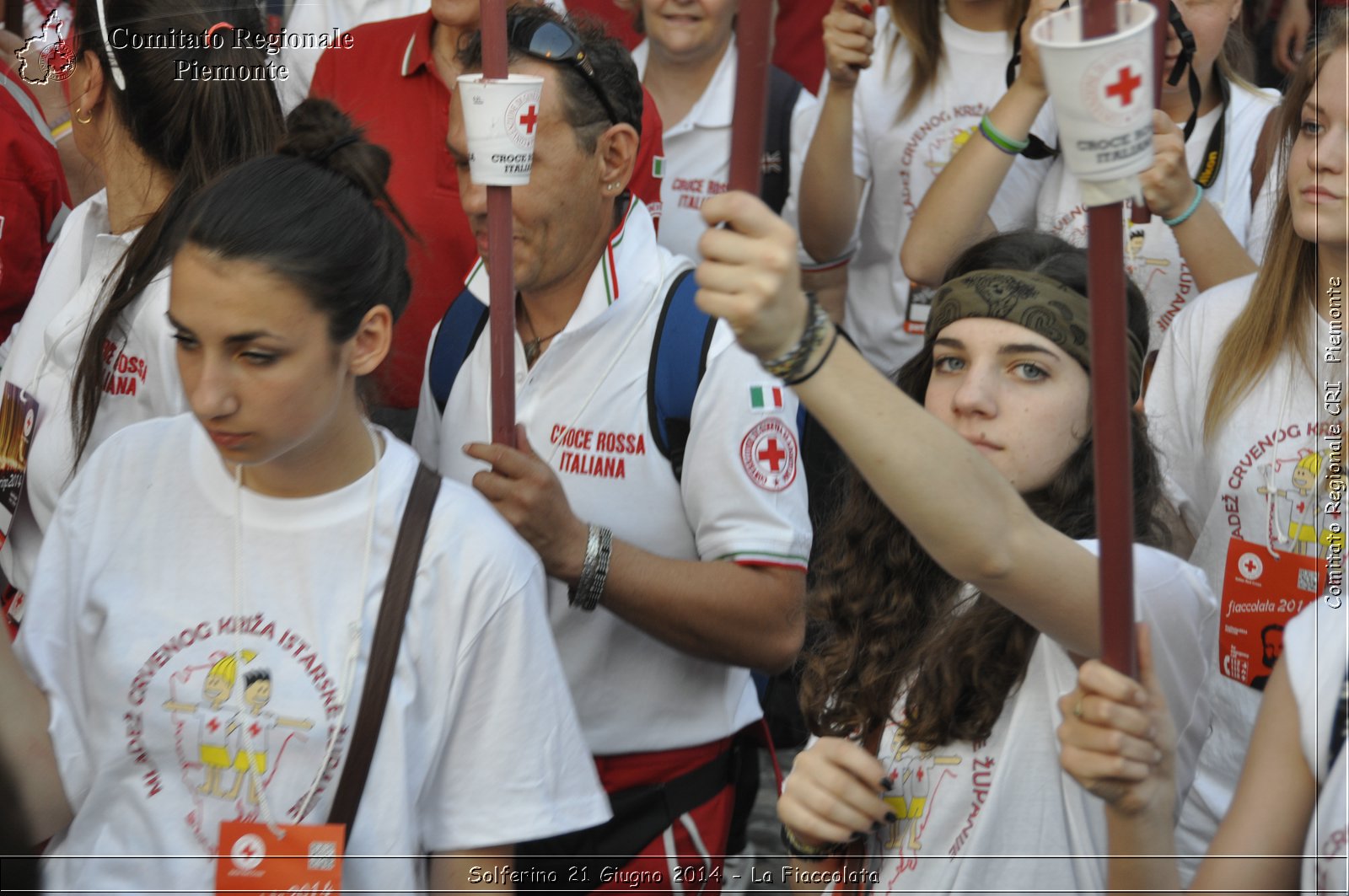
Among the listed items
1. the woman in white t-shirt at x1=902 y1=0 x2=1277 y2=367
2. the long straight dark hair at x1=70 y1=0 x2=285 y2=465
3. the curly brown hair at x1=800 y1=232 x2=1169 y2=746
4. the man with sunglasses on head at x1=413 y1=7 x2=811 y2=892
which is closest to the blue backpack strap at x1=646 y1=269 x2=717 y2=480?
the man with sunglasses on head at x1=413 y1=7 x2=811 y2=892

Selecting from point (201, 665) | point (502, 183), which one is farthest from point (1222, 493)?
point (201, 665)

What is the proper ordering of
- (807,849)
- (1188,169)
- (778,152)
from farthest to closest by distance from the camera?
1. (778,152)
2. (1188,169)
3. (807,849)

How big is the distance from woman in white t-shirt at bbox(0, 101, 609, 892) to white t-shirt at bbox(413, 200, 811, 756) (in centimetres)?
45

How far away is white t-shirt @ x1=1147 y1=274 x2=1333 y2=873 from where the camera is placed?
244 centimetres

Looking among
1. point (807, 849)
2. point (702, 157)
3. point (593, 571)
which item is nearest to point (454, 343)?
point (593, 571)

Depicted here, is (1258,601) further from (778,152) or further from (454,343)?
(778,152)

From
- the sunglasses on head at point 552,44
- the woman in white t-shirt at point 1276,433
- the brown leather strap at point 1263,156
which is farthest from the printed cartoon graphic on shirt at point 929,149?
the sunglasses on head at point 552,44

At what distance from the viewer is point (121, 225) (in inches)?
108

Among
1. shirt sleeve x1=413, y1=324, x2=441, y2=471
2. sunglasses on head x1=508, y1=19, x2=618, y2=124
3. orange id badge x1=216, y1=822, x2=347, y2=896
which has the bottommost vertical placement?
orange id badge x1=216, y1=822, x2=347, y2=896

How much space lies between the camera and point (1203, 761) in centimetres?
252

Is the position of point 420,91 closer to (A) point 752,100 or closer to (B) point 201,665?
(B) point 201,665

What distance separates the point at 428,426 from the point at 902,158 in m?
1.53

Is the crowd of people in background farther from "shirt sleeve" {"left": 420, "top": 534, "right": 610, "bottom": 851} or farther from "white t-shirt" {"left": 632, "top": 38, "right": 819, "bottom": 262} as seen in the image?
"white t-shirt" {"left": 632, "top": 38, "right": 819, "bottom": 262}

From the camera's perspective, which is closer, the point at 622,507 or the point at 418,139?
the point at 622,507
